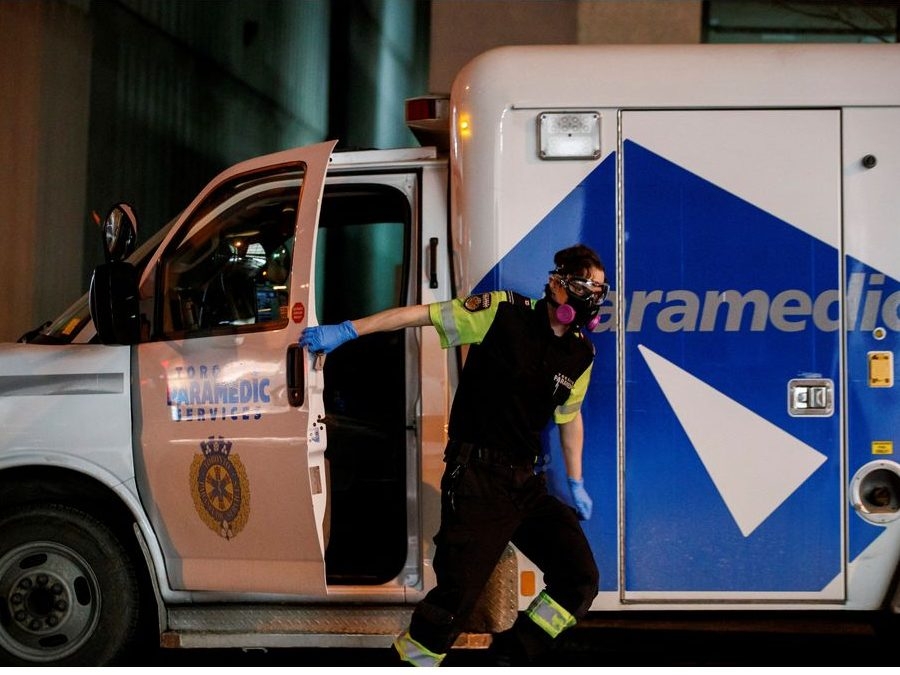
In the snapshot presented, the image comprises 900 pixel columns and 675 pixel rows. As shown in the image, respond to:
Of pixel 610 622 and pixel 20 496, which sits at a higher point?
pixel 20 496

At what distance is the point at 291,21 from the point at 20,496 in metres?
10.3

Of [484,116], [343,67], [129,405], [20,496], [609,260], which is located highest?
[343,67]

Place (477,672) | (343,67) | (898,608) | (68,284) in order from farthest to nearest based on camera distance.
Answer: (343,67) < (68,284) < (898,608) < (477,672)

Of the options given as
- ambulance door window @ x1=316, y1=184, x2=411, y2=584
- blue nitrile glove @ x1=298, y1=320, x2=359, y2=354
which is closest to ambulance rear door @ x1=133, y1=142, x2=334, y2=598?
blue nitrile glove @ x1=298, y1=320, x2=359, y2=354

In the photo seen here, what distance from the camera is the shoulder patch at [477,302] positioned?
4.00 meters

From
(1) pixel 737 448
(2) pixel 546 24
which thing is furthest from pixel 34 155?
(1) pixel 737 448

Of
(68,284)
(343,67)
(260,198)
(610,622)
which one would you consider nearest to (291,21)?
(343,67)

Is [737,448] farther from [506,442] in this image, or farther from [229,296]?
[229,296]

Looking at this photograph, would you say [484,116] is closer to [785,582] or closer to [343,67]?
[785,582]

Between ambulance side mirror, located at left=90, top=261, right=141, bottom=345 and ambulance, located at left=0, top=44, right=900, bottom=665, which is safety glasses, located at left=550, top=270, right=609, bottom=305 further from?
ambulance side mirror, located at left=90, top=261, right=141, bottom=345

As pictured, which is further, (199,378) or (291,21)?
(291,21)

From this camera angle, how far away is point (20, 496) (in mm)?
4414

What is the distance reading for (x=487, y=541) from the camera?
12.9 ft

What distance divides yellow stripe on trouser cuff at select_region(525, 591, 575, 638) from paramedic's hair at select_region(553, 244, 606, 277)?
1244 millimetres
